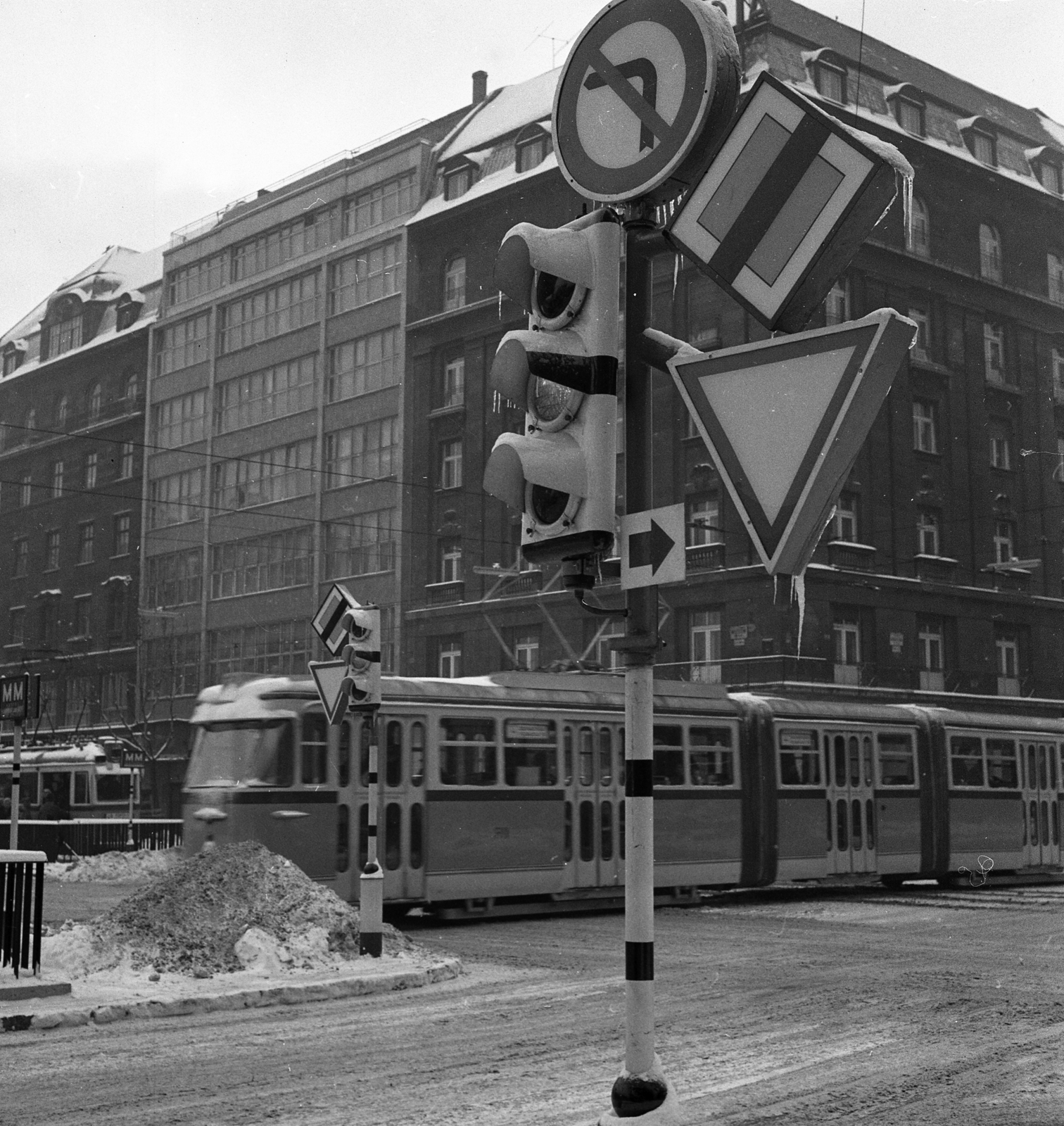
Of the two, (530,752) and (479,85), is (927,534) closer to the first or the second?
(479,85)

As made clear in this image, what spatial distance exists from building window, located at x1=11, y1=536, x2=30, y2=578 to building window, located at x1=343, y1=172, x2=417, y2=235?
26.9 metres

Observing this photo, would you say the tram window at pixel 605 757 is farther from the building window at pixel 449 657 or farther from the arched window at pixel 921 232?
the arched window at pixel 921 232

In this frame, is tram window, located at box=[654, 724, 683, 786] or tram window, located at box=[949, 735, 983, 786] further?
tram window, located at box=[949, 735, 983, 786]

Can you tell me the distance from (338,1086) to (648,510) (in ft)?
13.5

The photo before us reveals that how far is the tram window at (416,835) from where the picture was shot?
19.3 metres

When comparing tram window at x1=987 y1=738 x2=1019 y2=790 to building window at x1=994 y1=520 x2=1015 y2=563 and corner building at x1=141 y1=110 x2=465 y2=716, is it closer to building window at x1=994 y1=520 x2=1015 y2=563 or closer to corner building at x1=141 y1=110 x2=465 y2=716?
building window at x1=994 y1=520 x2=1015 y2=563

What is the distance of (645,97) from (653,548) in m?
1.61

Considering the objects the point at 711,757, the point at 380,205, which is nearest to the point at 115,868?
the point at 711,757

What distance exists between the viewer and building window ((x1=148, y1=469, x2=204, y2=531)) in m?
63.7

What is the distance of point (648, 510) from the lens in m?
5.32

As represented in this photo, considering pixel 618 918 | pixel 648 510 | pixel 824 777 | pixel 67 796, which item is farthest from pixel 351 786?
pixel 67 796

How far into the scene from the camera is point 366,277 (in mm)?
57438

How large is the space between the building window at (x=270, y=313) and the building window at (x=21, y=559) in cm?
1860

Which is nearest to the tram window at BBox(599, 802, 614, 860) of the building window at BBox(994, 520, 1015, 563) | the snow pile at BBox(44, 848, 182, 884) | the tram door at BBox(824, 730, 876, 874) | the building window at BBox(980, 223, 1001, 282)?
the tram door at BBox(824, 730, 876, 874)
